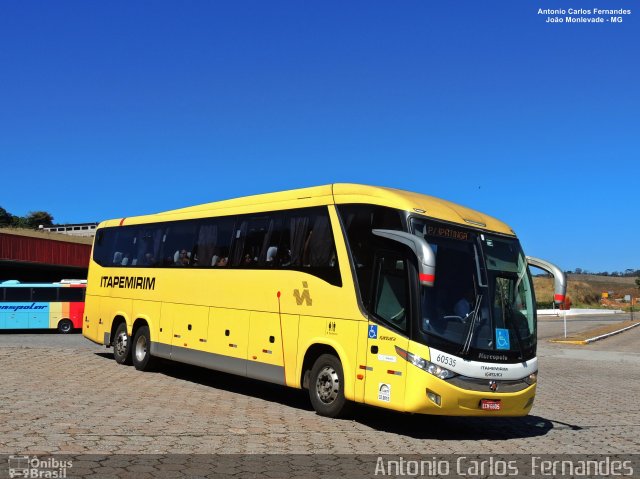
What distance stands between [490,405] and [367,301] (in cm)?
221

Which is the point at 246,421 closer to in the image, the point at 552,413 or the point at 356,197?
the point at 356,197

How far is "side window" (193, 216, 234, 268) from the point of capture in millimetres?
13734

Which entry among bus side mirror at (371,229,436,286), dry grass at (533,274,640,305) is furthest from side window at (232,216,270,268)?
dry grass at (533,274,640,305)

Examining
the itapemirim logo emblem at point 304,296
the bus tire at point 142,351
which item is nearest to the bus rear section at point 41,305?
the bus tire at point 142,351

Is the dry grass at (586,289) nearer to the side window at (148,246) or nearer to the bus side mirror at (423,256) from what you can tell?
the side window at (148,246)

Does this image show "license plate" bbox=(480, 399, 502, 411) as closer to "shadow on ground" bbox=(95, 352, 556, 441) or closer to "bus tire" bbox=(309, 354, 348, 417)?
"shadow on ground" bbox=(95, 352, 556, 441)

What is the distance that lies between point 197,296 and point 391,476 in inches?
319

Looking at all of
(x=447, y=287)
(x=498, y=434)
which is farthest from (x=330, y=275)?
(x=498, y=434)

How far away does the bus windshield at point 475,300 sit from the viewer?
9.25 m

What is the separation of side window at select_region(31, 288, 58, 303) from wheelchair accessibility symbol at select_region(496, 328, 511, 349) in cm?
2798

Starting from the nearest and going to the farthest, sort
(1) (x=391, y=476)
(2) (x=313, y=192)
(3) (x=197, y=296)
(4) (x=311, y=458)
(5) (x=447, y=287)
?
(1) (x=391, y=476) < (4) (x=311, y=458) < (5) (x=447, y=287) < (2) (x=313, y=192) < (3) (x=197, y=296)

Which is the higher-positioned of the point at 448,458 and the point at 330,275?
the point at 330,275

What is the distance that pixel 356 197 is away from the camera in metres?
10.6

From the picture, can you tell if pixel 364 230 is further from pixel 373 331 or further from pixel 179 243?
pixel 179 243
